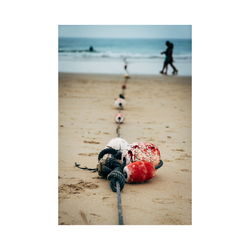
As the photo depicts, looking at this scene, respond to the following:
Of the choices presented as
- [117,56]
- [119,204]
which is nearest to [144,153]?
[119,204]

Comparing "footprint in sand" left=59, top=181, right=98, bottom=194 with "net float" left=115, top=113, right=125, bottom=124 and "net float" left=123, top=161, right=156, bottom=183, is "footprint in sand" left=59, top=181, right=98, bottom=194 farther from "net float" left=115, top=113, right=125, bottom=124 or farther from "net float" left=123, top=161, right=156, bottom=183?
"net float" left=115, top=113, right=125, bottom=124

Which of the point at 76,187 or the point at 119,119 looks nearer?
the point at 76,187

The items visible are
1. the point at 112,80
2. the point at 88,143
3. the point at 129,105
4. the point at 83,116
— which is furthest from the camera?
the point at 112,80

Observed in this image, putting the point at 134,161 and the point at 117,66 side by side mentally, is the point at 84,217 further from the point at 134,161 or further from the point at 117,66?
the point at 117,66

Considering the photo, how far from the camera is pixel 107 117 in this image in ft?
17.7

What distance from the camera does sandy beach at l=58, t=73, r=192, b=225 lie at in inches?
114

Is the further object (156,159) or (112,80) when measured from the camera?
(112,80)

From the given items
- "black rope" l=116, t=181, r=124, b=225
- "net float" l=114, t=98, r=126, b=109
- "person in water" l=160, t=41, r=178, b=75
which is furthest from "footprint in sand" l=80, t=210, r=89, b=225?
"net float" l=114, t=98, r=126, b=109

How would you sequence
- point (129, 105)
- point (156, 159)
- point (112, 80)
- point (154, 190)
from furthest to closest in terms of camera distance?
point (112, 80) < point (129, 105) < point (156, 159) < point (154, 190)

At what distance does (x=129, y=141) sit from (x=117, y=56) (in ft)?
13.3

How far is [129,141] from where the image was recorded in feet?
14.3
